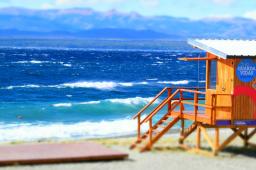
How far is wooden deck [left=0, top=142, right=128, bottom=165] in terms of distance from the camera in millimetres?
19047

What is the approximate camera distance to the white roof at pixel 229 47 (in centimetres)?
2105

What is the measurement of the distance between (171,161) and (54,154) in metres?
3.36

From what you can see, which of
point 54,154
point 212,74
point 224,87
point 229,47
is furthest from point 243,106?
point 54,154

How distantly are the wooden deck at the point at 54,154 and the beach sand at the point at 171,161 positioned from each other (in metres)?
0.25

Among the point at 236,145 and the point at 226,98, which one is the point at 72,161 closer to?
the point at 226,98

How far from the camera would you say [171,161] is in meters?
20.3

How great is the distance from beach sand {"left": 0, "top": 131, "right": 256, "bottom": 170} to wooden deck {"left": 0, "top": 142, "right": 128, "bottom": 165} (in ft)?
0.82

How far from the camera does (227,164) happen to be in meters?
20.0

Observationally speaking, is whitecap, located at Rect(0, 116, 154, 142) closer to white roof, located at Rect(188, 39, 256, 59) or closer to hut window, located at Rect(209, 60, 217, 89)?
hut window, located at Rect(209, 60, 217, 89)

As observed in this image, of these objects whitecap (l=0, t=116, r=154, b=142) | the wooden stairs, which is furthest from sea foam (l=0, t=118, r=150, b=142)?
the wooden stairs

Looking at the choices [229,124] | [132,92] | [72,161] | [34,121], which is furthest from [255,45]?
[132,92]

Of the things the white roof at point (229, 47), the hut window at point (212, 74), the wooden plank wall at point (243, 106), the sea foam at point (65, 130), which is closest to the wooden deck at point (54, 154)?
the wooden plank wall at point (243, 106)

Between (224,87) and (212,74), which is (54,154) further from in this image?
(212,74)

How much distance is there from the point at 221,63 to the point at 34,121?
15787mm
